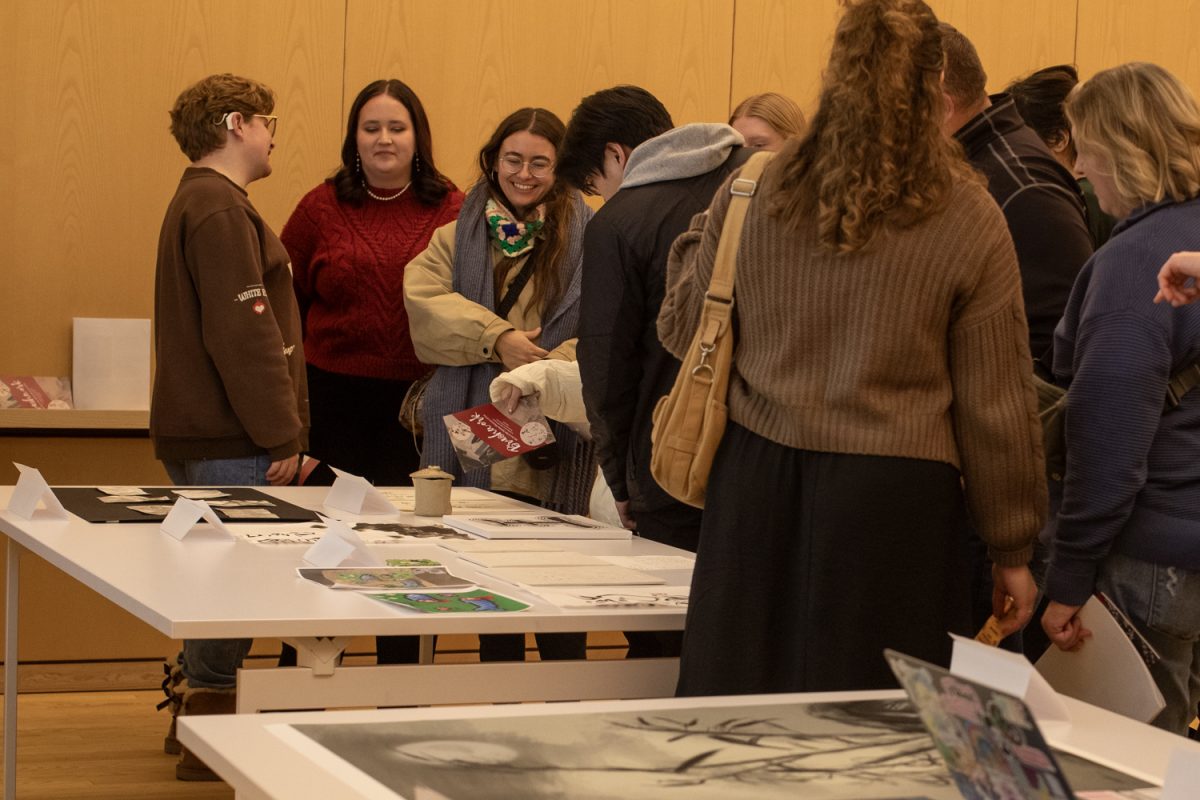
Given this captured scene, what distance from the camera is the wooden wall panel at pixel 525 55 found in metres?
4.82

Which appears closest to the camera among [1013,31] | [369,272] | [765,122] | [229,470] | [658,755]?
[658,755]

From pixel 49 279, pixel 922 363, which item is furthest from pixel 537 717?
pixel 49 279

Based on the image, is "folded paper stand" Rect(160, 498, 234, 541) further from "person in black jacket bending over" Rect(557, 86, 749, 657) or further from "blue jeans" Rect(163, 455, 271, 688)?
"blue jeans" Rect(163, 455, 271, 688)

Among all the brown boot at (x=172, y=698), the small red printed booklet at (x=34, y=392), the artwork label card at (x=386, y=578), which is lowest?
the brown boot at (x=172, y=698)

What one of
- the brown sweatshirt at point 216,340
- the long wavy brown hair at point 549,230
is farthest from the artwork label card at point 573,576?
the long wavy brown hair at point 549,230

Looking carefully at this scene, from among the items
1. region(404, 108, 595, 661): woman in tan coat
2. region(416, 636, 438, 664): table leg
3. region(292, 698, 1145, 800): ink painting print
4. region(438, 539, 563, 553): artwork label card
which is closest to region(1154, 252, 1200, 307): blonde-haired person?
region(292, 698, 1145, 800): ink painting print

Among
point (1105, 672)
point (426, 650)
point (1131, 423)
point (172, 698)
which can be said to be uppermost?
point (1131, 423)

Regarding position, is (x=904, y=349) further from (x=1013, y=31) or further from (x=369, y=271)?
(x=1013, y=31)

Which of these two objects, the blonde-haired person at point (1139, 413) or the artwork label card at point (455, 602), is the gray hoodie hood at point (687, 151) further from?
the artwork label card at point (455, 602)

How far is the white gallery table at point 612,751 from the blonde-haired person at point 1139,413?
2.54 feet

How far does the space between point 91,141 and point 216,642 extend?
1.83 meters

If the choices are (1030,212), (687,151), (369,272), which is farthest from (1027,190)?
(369,272)

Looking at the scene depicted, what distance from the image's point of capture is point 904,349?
6.07ft

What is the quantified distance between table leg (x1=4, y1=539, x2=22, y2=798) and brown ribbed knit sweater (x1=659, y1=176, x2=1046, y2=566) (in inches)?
56.4
